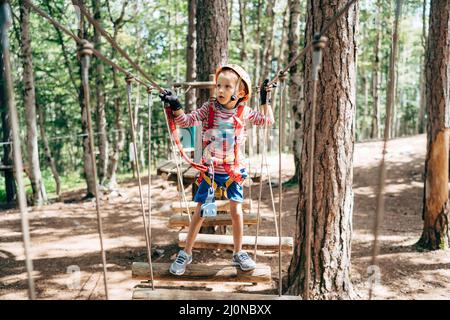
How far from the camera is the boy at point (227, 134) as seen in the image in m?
2.55

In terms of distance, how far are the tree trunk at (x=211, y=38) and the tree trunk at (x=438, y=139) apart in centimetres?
254

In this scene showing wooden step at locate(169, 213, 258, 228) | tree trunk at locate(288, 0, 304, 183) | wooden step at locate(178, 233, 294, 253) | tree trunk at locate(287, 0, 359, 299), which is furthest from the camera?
tree trunk at locate(288, 0, 304, 183)

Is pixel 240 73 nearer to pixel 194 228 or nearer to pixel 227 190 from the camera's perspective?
pixel 227 190

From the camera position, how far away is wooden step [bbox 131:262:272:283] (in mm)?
2275

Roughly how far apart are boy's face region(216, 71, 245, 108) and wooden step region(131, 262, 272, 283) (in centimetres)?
112

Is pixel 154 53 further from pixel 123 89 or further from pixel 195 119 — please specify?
pixel 195 119

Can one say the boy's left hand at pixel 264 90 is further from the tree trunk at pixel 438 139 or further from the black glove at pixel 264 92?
the tree trunk at pixel 438 139

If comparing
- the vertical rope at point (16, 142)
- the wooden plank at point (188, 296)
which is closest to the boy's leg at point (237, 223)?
the wooden plank at point (188, 296)

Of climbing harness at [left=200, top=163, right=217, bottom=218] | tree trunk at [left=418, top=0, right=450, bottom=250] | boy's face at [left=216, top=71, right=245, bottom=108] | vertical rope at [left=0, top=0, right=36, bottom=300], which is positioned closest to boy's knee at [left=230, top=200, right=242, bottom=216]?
climbing harness at [left=200, top=163, right=217, bottom=218]

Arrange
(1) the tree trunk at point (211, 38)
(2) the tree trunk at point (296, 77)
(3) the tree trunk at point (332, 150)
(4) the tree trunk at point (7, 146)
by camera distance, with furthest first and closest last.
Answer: (4) the tree trunk at point (7, 146) → (2) the tree trunk at point (296, 77) → (1) the tree trunk at point (211, 38) → (3) the tree trunk at point (332, 150)

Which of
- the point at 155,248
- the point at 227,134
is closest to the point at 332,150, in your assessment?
the point at 227,134

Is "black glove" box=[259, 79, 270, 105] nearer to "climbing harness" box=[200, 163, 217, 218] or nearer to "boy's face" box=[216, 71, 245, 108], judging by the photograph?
"boy's face" box=[216, 71, 245, 108]

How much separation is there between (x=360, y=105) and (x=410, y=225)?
24.6m
